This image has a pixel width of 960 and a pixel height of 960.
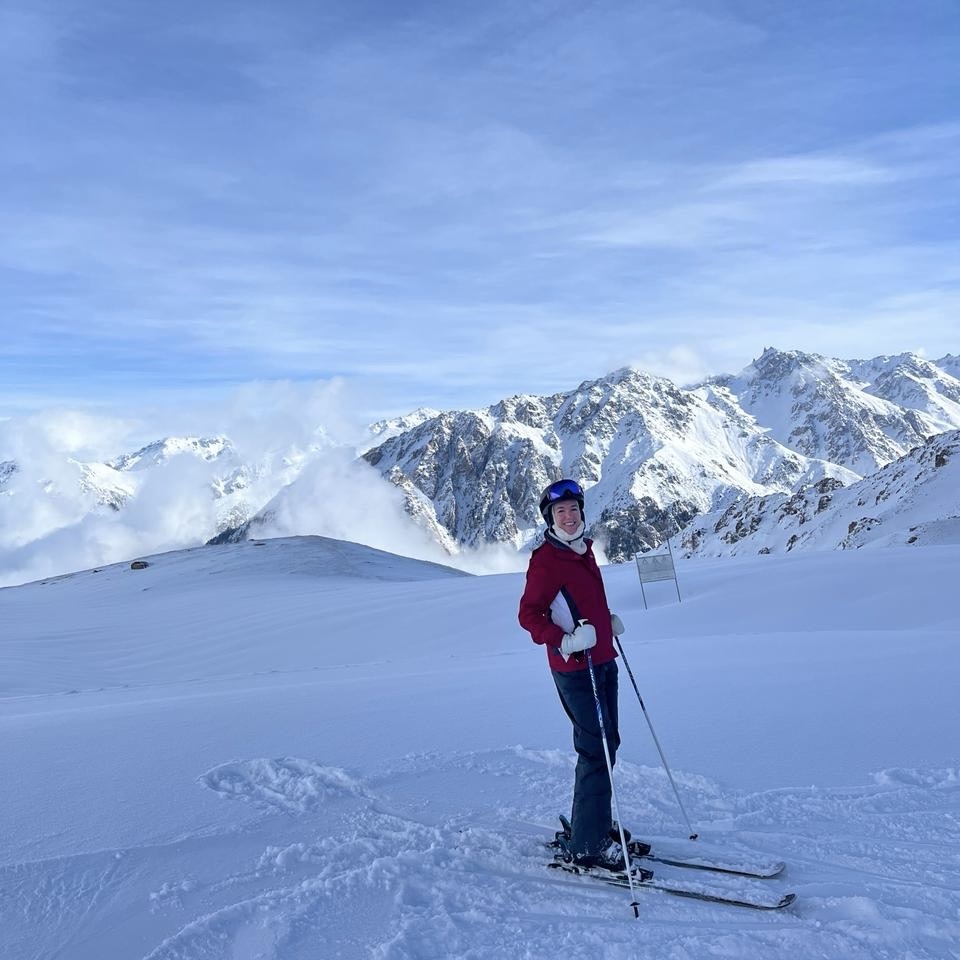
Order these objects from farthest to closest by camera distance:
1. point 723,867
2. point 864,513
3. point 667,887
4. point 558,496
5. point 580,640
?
1. point 864,513
2. point 558,496
3. point 580,640
4. point 723,867
5. point 667,887

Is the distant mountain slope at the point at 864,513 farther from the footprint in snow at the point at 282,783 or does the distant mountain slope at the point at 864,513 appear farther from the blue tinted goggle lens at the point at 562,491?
the footprint in snow at the point at 282,783

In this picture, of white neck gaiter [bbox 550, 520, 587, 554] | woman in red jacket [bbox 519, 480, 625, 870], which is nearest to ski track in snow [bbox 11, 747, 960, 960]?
woman in red jacket [bbox 519, 480, 625, 870]

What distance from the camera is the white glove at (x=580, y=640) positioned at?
466 cm

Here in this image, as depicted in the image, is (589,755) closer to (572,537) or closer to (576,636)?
(576,636)

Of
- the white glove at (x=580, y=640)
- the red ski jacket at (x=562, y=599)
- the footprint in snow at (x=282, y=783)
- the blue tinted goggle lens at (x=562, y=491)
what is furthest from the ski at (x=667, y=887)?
the blue tinted goggle lens at (x=562, y=491)

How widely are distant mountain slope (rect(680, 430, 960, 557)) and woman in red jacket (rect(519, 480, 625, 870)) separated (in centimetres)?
2909

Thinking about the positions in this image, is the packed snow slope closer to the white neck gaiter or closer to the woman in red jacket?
the woman in red jacket

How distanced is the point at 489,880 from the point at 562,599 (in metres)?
1.67

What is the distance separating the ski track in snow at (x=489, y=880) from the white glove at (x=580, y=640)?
1311 millimetres

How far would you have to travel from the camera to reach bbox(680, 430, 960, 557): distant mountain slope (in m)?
43.4

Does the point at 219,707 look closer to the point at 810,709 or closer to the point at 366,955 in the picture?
the point at 366,955

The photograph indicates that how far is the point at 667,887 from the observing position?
4.31 metres

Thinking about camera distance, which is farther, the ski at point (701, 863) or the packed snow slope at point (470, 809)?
the ski at point (701, 863)

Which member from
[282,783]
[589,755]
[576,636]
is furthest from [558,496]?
[282,783]
